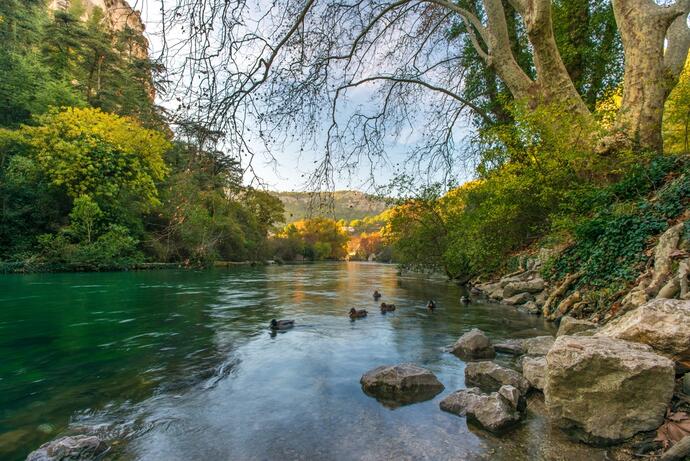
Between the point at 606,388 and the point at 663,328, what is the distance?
1037 mm

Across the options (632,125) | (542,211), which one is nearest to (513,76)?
(632,125)

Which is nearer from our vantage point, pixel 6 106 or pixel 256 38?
pixel 256 38

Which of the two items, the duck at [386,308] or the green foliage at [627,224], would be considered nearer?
the green foliage at [627,224]

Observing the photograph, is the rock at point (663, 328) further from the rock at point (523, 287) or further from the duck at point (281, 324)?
the rock at point (523, 287)

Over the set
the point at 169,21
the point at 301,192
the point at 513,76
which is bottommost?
the point at 301,192

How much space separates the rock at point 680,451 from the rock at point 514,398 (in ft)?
4.30

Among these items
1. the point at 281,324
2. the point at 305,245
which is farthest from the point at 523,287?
the point at 305,245

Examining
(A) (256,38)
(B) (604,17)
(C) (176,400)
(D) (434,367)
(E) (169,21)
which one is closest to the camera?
(E) (169,21)

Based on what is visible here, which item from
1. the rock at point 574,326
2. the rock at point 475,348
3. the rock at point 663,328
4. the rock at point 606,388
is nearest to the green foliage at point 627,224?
the rock at point 574,326

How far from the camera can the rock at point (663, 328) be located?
135 inches

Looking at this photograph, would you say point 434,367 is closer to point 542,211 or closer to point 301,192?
point 301,192

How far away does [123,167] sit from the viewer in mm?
28438

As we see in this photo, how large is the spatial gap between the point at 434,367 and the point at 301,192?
3506mm

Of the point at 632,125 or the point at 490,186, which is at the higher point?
the point at 632,125
